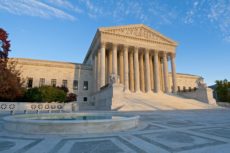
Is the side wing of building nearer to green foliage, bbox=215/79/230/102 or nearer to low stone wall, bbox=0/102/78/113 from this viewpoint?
low stone wall, bbox=0/102/78/113

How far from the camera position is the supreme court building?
Result: 124ft

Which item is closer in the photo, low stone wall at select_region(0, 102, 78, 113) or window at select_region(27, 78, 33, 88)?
low stone wall at select_region(0, 102, 78, 113)

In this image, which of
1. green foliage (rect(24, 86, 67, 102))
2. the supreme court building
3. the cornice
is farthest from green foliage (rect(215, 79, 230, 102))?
green foliage (rect(24, 86, 67, 102))

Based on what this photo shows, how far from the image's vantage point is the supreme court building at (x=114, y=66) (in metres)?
37.7

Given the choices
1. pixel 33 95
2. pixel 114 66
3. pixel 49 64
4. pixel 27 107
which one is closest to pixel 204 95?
pixel 114 66

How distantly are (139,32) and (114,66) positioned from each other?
12.0 metres

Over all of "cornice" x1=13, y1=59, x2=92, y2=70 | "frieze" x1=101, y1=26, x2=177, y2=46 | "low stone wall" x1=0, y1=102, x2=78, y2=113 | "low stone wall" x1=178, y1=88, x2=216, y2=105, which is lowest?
"low stone wall" x1=0, y1=102, x2=78, y2=113

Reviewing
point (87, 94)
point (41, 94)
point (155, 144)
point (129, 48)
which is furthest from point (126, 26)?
point (155, 144)

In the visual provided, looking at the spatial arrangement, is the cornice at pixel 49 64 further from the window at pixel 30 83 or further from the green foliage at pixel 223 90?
the green foliage at pixel 223 90

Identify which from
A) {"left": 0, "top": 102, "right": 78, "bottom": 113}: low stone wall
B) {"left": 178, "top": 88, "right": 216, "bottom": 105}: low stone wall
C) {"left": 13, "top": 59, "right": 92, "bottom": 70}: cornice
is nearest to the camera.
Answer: {"left": 0, "top": 102, "right": 78, "bottom": 113}: low stone wall

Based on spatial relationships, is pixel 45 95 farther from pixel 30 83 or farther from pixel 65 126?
pixel 65 126

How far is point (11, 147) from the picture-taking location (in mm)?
4766

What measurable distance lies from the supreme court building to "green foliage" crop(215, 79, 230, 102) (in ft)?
35.6

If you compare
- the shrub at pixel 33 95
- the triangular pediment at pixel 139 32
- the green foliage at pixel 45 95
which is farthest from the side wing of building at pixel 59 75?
the green foliage at pixel 45 95
